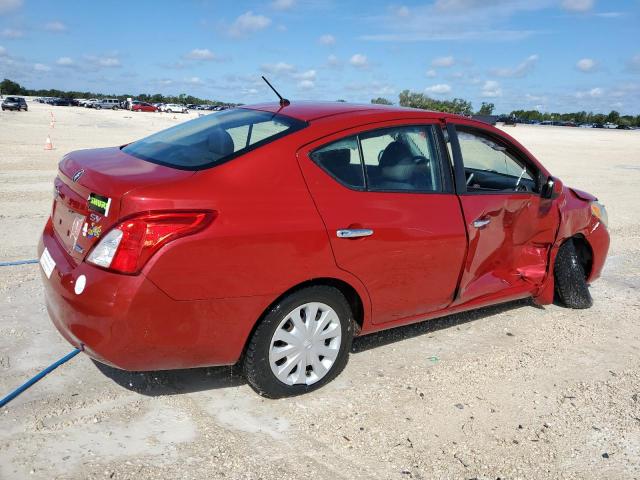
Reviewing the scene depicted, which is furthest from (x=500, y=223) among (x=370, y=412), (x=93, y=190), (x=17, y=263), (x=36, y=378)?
(x=17, y=263)

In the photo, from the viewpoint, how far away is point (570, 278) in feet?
17.5

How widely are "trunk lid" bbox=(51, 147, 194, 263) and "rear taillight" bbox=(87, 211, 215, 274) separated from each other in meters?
0.08

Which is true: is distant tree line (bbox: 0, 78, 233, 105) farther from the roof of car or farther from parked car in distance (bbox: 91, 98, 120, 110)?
the roof of car

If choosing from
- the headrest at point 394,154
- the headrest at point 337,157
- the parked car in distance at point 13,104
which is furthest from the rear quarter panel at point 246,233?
the parked car in distance at point 13,104

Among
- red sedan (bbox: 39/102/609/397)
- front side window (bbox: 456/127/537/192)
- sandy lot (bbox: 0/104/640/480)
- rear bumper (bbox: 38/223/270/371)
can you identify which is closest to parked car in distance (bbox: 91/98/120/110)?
sandy lot (bbox: 0/104/640/480)

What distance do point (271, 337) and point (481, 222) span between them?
182 cm

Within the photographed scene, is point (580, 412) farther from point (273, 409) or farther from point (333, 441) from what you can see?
point (273, 409)

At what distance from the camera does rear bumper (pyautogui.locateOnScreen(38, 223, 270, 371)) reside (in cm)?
289

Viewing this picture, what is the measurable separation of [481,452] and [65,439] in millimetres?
2188

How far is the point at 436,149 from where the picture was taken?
13.5 ft

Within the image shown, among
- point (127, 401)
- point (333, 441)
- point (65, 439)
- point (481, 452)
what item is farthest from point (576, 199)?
point (65, 439)

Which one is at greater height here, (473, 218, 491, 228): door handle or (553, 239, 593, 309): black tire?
(473, 218, 491, 228): door handle

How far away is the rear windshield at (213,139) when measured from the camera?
3416mm

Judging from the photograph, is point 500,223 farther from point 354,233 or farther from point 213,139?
point 213,139
